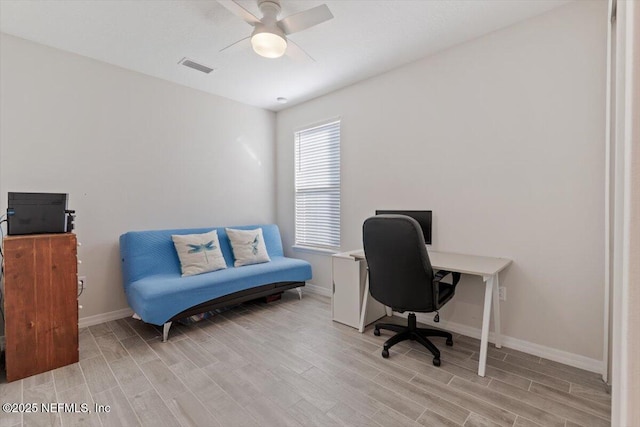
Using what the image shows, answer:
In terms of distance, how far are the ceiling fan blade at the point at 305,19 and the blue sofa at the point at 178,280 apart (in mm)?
2273

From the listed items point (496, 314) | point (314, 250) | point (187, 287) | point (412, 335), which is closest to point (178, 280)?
point (187, 287)

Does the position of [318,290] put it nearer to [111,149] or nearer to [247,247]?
[247,247]

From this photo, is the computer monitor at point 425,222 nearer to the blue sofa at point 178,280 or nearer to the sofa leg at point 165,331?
the blue sofa at point 178,280

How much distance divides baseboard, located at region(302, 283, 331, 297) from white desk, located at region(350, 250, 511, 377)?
1120mm

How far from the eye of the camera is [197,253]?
10.2 feet

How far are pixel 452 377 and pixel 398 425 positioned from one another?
644 millimetres

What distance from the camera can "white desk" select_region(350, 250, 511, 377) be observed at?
202 cm

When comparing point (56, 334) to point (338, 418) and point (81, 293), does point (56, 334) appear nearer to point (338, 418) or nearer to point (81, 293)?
point (81, 293)

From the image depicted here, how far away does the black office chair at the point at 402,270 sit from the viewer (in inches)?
80.2

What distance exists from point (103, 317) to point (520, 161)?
4.15m

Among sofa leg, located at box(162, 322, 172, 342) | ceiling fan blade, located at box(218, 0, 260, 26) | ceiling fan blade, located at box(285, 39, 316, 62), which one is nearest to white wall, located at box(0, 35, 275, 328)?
sofa leg, located at box(162, 322, 172, 342)

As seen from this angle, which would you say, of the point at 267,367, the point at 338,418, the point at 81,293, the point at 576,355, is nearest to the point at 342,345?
Result: the point at 267,367

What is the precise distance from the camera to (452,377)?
1.99 metres

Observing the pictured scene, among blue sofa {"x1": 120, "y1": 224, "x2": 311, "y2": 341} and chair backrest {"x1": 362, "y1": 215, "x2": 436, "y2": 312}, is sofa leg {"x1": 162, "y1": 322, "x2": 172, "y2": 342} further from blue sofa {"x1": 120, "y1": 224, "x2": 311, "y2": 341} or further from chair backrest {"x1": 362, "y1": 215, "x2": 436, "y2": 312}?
chair backrest {"x1": 362, "y1": 215, "x2": 436, "y2": 312}
